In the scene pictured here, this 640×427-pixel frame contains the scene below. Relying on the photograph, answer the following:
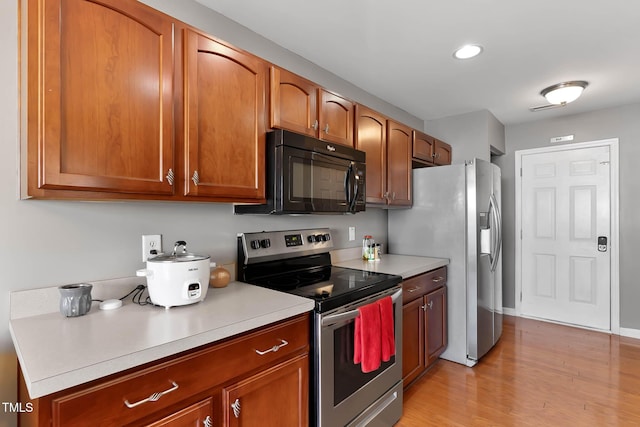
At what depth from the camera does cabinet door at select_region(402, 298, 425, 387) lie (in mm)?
2299

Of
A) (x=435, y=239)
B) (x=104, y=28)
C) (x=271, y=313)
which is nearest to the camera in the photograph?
(x=104, y=28)

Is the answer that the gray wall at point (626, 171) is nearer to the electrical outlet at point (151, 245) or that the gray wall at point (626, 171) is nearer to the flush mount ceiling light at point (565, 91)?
the flush mount ceiling light at point (565, 91)

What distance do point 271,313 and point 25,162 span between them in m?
0.98

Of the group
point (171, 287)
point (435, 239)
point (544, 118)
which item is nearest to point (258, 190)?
point (171, 287)

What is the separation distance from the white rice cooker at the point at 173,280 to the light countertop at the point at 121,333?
4 centimetres

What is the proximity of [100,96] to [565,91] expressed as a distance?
3.41m

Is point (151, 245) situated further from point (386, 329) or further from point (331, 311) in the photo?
point (386, 329)

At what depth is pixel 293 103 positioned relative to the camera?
1.90m

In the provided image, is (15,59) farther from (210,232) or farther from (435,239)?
(435,239)

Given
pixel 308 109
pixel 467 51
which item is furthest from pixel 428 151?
pixel 308 109

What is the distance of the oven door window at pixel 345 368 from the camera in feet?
5.24

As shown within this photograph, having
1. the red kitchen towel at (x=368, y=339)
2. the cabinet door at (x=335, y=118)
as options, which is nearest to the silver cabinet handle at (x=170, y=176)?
the cabinet door at (x=335, y=118)

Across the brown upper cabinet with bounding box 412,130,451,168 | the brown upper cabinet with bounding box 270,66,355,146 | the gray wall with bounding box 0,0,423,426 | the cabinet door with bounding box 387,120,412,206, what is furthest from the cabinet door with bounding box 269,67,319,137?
the brown upper cabinet with bounding box 412,130,451,168

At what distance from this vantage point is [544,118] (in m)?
3.88
